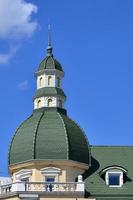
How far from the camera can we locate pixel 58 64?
7694cm

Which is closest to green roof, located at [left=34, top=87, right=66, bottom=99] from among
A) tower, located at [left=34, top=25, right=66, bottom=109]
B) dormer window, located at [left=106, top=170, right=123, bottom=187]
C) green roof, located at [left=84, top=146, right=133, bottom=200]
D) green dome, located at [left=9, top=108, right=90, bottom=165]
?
tower, located at [left=34, top=25, right=66, bottom=109]

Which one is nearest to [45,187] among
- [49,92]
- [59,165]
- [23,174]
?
[59,165]

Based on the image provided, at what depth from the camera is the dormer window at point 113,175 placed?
70.8 meters

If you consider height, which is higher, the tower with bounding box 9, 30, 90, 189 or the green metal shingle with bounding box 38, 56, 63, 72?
the green metal shingle with bounding box 38, 56, 63, 72

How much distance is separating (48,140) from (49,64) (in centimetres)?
843

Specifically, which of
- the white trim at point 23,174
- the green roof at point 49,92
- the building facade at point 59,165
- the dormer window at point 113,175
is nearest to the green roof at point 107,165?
the building facade at point 59,165

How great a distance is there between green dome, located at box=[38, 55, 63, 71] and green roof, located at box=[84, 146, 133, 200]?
25.1 ft

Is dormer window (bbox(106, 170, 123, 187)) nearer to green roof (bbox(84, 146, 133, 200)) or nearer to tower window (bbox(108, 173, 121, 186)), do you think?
tower window (bbox(108, 173, 121, 186))

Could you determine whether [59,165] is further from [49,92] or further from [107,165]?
[49,92]

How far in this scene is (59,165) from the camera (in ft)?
230

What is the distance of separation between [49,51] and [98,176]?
13111mm

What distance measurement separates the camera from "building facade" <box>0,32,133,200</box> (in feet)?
226

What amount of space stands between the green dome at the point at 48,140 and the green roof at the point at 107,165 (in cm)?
124

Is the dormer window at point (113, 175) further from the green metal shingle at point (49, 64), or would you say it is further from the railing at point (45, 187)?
the green metal shingle at point (49, 64)
